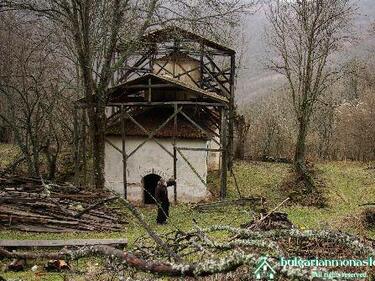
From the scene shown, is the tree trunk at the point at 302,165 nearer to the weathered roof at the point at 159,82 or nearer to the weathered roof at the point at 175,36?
the weathered roof at the point at 159,82

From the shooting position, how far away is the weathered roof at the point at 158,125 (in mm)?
20759

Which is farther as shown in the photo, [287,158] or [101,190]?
[287,158]

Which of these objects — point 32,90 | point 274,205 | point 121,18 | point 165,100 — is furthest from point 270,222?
point 32,90

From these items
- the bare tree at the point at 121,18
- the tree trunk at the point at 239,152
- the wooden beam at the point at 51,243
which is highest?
the bare tree at the point at 121,18

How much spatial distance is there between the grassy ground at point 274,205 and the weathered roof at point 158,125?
10.1 ft

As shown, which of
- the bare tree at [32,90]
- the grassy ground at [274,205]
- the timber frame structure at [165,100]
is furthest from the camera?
the timber frame structure at [165,100]

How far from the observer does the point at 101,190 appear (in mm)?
17688

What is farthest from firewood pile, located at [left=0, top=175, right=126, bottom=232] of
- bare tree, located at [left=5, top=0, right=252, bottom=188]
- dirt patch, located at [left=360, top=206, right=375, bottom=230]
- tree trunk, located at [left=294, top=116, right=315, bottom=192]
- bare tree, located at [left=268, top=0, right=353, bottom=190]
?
bare tree, located at [left=268, top=0, right=353, bottom=190]

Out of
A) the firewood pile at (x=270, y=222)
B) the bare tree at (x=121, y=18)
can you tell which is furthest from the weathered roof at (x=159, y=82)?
the firewood pile at (x=270, y=222)

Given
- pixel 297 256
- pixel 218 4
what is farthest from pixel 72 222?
pixel 297 256

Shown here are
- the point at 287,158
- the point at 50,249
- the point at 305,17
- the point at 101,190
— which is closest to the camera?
the point at 50,249

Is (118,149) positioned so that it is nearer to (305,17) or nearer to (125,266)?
(305,17)

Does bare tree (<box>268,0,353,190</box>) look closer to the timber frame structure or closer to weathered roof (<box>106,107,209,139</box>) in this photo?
the timber frame structure

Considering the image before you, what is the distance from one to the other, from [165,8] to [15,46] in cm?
1538
